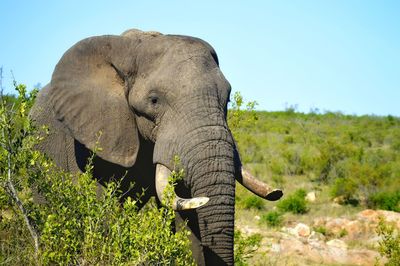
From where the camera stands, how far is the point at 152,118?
237 inches

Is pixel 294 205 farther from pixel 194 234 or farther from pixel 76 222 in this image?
pixel 76 222

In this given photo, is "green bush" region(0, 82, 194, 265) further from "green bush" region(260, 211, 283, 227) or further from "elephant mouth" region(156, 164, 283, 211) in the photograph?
"green bush" region(260, 211, 283, 227)

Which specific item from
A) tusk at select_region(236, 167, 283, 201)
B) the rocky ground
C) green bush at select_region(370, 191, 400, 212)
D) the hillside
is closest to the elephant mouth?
tusk at select_region(236, 167, 283, 201)

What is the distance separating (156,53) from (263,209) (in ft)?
37.0

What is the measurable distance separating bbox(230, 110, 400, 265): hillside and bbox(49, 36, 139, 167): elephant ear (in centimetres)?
265

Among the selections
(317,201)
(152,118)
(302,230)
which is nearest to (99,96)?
(152,118)

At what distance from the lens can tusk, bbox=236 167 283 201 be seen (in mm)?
5672

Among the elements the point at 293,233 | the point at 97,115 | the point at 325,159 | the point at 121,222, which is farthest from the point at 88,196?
the point at 325,159

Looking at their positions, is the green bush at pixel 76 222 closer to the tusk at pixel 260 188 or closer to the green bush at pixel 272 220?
the tusk at pixel 260 188

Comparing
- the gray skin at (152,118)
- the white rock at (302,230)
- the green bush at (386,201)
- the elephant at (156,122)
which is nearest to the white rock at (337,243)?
the white rock at (302,230)

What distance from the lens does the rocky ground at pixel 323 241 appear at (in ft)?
35.7

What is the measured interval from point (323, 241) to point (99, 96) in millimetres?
8004

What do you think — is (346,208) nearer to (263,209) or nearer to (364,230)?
(263,209)

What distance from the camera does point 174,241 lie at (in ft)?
14.6
